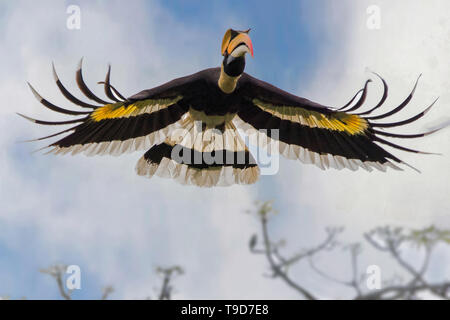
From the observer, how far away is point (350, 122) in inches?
154

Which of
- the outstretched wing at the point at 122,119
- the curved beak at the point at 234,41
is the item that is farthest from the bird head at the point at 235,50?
the outstretched wing at the point at 122,119

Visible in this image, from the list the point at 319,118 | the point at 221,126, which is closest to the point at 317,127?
the point at 319,118

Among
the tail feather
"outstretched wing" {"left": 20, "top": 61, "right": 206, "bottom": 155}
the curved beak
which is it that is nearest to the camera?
the curved beak

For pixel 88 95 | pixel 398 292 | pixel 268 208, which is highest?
pixel 88 95

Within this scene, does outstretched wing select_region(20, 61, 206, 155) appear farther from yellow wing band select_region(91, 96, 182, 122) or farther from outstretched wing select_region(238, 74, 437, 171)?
outstretched wing select_region(238, 74, 437, 171)

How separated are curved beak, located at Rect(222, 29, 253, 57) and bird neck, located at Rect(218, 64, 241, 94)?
15 cm

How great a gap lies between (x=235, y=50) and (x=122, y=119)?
90 centimetres

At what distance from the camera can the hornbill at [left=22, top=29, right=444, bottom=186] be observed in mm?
3666

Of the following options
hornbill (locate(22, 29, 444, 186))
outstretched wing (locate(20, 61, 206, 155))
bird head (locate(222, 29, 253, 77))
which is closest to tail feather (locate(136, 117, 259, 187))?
hornbill (locate(22, 29, 444, 186))

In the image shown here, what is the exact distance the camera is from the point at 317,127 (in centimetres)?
403

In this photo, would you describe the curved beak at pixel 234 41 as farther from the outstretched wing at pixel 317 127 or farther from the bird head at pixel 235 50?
the outstretched wing at pixel 317 127
